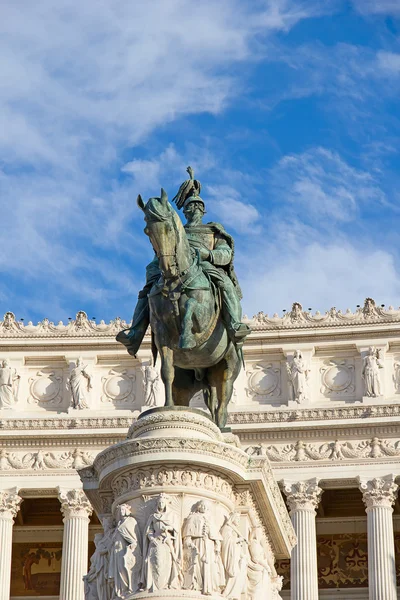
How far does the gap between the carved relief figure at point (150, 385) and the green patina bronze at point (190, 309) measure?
96.2 ft

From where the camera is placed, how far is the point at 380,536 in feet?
157

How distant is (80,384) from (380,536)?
430 inches

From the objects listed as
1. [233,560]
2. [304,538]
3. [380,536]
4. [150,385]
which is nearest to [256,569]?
[233,560]

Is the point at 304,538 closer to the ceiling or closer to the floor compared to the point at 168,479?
closer to the ceiling

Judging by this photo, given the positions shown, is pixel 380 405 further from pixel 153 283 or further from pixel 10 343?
pixel 153 283

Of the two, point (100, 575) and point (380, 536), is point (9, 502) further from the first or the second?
point (100, 575)

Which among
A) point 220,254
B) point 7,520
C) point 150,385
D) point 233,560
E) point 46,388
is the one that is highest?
point 46,388

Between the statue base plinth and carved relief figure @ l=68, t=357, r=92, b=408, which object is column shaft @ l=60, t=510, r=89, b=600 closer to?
carved relief figure @ l=68, t=357, r=92, b=408

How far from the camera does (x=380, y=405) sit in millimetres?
49406

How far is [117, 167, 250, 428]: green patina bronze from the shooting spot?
19.8 m

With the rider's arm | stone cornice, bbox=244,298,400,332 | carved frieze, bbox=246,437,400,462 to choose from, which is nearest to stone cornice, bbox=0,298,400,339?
stone cornice, bbox=244,298,400,332

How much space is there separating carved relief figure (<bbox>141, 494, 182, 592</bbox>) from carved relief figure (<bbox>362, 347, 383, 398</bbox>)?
3216 centimetres

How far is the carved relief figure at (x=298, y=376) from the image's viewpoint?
50656 mm

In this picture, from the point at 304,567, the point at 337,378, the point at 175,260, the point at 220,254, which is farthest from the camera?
the point at 337,378
